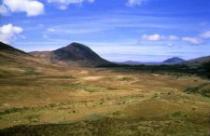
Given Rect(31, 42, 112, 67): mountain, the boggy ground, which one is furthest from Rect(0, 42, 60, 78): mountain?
Rect(31, 42, 112, 67): mountain

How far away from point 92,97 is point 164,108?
16218mm

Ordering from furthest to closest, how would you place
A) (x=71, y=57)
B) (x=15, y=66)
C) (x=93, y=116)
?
(x=71, y=57) < (x=15, y=66) < (x=93, y=116)

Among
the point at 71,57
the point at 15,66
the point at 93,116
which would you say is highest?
the point at 71,57

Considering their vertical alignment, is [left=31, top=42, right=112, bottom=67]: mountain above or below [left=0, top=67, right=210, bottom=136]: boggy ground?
above

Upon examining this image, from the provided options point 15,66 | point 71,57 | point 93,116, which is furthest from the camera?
point 71,57

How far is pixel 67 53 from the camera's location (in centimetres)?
19450

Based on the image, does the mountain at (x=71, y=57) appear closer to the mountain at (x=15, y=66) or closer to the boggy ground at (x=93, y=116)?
the mountain at (x=15, y=66)

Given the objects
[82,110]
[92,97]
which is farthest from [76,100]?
[82,110]

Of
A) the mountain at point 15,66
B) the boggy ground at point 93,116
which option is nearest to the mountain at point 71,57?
the mountain at point 15,66

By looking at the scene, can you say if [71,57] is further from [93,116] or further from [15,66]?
[93,116]

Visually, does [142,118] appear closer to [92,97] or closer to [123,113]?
[123,113]

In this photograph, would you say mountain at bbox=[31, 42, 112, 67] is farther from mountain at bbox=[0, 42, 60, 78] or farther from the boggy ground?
the boggy ground

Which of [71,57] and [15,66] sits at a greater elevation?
[71,57]

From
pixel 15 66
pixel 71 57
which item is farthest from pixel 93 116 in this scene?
pixel 71 57
